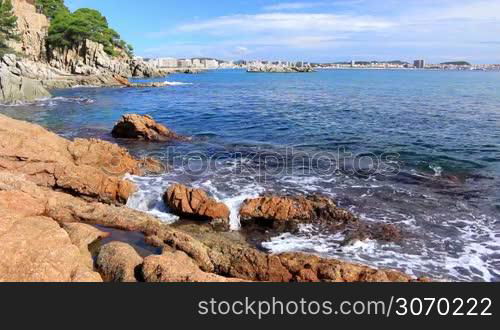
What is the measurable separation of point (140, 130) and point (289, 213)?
13756 mm

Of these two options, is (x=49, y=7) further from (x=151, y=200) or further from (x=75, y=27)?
(x=151, y=200)

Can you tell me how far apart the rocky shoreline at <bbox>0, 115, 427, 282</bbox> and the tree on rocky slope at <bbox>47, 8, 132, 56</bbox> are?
76396mm

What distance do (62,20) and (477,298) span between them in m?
96.1

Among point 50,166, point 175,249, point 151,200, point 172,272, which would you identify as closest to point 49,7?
point 50,166

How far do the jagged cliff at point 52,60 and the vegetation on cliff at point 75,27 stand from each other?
5.55 ft

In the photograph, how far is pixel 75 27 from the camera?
79.8m

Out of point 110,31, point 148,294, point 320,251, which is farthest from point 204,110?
point 110,31

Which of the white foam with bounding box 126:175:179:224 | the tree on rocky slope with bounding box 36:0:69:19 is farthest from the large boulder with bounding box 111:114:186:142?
the tree on rocky slope with bounding box 36:0:69:19

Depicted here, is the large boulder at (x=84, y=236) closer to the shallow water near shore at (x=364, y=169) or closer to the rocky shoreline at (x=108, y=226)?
the rocky shoreline at (x=108, y=226)

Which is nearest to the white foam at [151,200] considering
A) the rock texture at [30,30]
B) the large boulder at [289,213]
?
the large boulder at [289,213]

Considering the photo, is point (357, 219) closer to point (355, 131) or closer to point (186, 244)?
point (186, 244)

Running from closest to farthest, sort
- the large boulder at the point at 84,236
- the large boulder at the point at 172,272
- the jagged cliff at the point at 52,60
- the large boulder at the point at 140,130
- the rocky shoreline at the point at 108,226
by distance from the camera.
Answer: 1. the large boulder at the point at 172,272
2. the rocky shoreline at the point at 108,226
3. the large boulder at the point at 84,236
4. the large boulder at the point at 140,130
5. the jagged cliff at the point at 52,60

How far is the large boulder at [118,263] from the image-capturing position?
21.7 feet

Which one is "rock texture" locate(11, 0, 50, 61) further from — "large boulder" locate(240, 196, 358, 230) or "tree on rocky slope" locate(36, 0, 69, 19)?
"large boulder" locate(240, 196, 358, 230)
